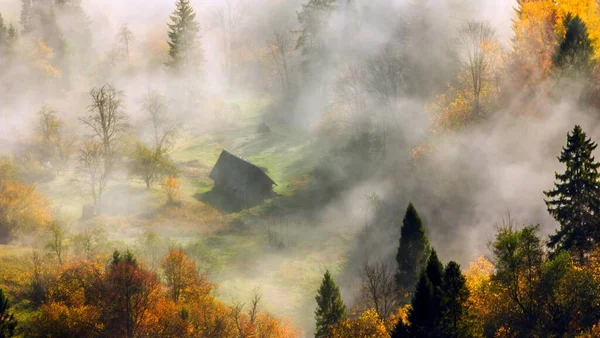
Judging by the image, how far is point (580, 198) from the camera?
44562 mm

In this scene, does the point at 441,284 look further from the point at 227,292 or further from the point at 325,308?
the point at 227,292

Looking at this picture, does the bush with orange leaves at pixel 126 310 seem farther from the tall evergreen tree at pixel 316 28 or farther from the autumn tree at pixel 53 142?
the tall evergreen tree at pixel 316 28

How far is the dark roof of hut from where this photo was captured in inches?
3388

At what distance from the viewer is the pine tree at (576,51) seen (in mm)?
69812

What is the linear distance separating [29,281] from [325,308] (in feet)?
106

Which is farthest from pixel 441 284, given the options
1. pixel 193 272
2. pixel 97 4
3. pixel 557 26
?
pixel 97 4

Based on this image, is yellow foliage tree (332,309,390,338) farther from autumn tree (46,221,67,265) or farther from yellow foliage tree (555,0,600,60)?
yellow foliage tree (555,0,600,60)

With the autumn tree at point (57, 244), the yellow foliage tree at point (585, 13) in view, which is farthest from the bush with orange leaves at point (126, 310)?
the yellow foliage tree at point (585, 13)

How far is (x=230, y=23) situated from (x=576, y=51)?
319 feet

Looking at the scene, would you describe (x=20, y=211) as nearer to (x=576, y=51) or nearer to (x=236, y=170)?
(x=236, y=170)

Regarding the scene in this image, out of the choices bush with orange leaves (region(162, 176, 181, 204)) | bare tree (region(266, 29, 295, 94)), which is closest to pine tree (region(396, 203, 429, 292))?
bush with orange leaves (region(162, 176, 181, 204))

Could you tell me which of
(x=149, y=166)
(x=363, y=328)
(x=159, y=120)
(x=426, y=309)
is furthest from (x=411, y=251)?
(x=159, y=120)

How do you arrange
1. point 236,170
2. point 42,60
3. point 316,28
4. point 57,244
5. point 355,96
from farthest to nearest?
point 42,60
point 316,28
point 355,96
point 236,170
point 57,244

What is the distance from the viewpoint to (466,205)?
76.0 meters
